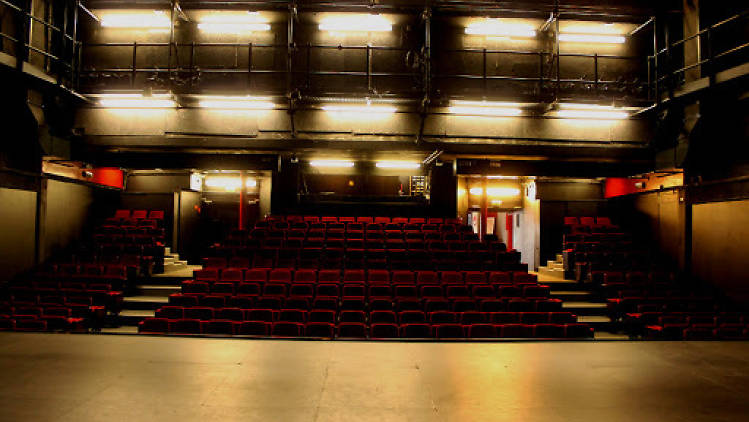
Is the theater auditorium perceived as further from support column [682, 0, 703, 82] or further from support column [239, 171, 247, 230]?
support column [239, 171, 247, 230]

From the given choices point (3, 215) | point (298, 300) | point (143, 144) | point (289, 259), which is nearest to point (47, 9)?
point (143, 144)

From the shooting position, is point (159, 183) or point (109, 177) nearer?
point (109, 177)

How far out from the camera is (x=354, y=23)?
35.3ft

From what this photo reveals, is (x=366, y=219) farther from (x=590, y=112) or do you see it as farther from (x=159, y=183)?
(x=159, y=183)

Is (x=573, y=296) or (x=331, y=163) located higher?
(x=331, y=163)

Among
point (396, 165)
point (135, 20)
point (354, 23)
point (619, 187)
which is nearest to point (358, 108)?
point (354, 23)

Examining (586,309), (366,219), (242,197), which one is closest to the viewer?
(586,309)

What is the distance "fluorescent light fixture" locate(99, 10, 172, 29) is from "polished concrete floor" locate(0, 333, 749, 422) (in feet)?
26.5

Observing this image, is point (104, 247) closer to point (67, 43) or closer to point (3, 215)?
point (3, 215)

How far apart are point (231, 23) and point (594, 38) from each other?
9.25m

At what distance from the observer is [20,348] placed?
5328 mm

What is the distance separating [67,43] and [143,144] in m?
3.11

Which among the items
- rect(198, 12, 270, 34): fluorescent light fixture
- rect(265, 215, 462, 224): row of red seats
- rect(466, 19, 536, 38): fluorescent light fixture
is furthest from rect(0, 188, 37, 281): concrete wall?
rect(466, 19, 536, 38): fluorescent light fixture

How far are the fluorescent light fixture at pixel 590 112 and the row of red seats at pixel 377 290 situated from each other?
464cm
